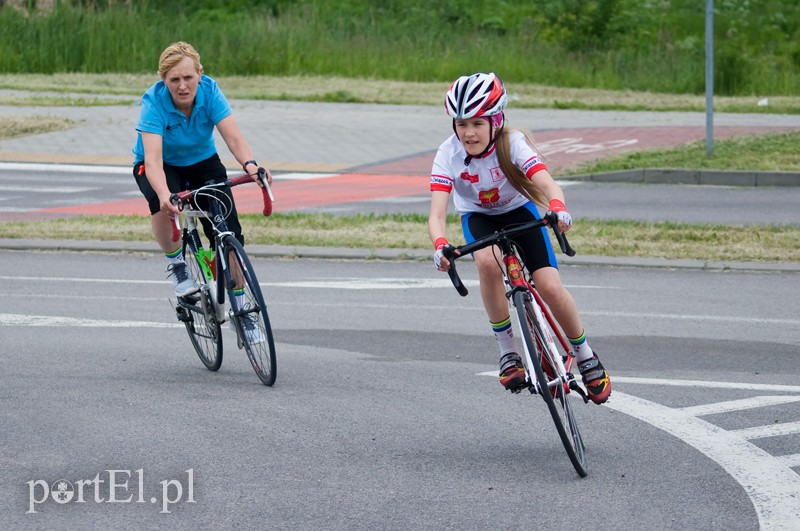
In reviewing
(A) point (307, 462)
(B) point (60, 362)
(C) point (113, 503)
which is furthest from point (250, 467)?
(B) point (60, 362)

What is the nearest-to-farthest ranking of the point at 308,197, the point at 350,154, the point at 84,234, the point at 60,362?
the point at 60,362 → the point at 84,234 → the point at 308,197 → the point at 350,154

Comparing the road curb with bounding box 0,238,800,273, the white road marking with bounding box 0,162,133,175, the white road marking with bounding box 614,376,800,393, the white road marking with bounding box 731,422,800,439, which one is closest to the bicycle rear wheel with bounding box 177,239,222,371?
the white road marking with bounding box 614,376,800,393

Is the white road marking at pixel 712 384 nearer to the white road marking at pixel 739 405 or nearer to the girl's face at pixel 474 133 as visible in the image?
the white road marking at pixel 739 405

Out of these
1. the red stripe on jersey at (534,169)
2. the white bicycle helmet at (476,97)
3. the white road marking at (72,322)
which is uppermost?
the white bicycle helmet at (476,97)

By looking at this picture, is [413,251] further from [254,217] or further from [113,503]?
[113,503]

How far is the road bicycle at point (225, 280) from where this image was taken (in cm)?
781

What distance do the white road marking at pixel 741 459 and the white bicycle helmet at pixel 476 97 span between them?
1769mm

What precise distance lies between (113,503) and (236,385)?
229 centimetres

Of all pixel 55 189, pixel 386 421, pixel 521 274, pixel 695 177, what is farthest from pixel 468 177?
pixel 695 177

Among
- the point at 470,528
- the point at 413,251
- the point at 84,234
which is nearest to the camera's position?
the point at 470,528

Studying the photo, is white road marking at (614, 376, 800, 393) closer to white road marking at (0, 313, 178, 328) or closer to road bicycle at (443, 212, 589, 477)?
road bicycle at (443, 212, 589, 477)

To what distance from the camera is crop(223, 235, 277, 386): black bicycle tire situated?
25.2ft

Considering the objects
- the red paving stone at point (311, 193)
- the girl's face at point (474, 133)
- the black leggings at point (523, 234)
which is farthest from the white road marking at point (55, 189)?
the girl's face at point (474, 133)

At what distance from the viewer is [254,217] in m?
15.3
